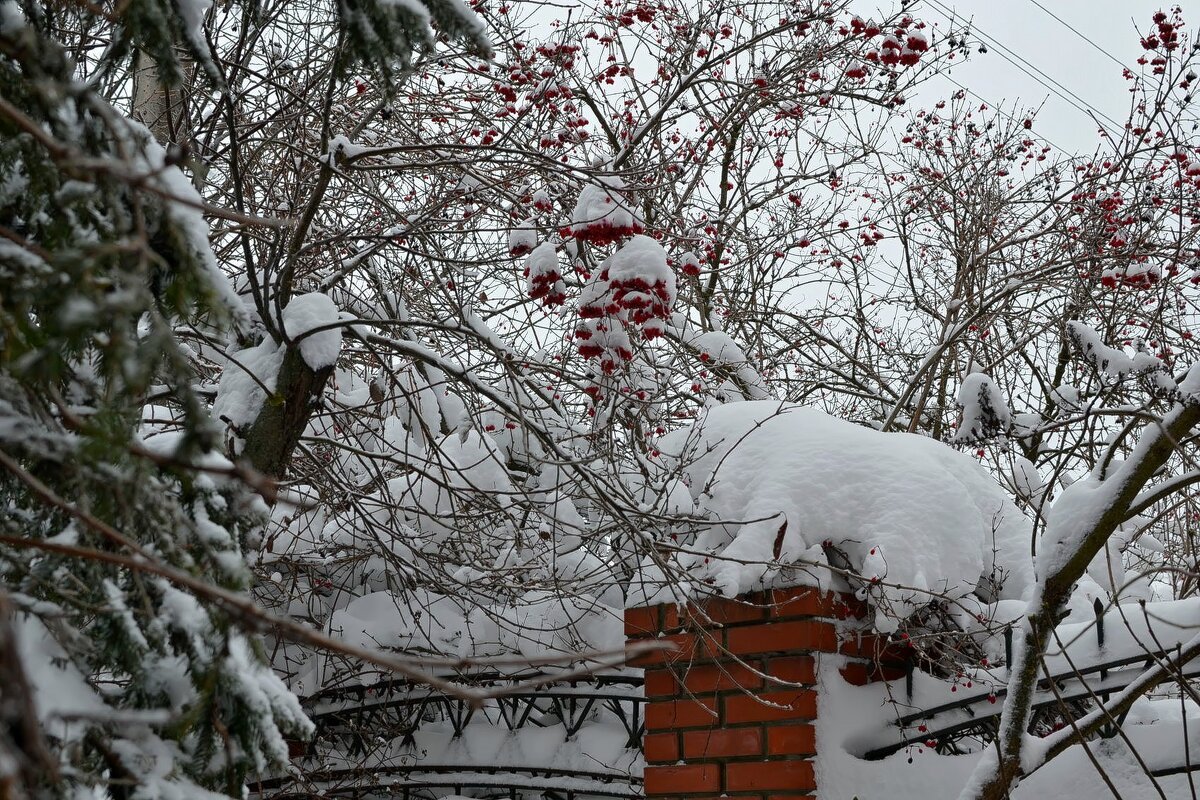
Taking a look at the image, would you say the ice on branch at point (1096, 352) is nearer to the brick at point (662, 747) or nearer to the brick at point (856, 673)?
the brick at point (856, 673)

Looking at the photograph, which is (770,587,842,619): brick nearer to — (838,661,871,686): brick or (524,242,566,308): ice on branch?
(838,661,871,686): brick

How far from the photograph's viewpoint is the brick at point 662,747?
9.17ft

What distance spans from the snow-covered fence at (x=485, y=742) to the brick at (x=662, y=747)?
0.50m

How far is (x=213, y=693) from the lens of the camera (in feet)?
4.06

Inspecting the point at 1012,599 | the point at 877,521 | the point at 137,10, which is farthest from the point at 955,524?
the point at 137,10

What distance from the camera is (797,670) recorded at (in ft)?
8.64

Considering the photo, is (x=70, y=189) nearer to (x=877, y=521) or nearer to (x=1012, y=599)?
(x=877, y=521)

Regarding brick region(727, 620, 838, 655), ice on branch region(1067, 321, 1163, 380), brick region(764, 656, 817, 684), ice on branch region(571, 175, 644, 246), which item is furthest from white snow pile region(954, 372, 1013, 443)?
ice on branch region(571, 175, 644, 246)

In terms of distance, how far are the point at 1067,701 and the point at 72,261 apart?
2.43m

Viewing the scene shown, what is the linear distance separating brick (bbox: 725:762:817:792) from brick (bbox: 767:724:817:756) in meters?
0.03

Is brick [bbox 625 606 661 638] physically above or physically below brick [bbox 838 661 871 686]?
above

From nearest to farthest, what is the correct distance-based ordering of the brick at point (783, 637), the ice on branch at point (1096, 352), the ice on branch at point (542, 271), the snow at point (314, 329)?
the snow at point (314, 329) < the brick at point (783, 637) < the ice on branch at point (542, 271) < the ice on branch at point (1096, 352)

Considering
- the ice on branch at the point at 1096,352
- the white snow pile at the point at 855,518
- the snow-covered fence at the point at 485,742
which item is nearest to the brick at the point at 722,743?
the white snow pile at the point at 855,518

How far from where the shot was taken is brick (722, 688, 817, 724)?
2.60 metres
